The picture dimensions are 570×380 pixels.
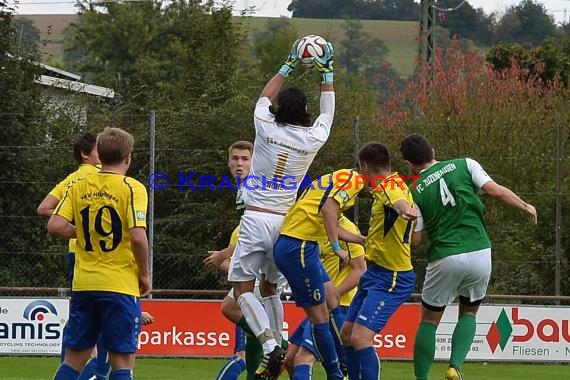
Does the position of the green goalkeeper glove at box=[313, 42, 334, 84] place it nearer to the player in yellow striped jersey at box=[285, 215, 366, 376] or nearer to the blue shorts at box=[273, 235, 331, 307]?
the blue shorts at box=[273, 235, 331, 307]

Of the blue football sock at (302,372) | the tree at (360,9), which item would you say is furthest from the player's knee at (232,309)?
the tree at (360,9)

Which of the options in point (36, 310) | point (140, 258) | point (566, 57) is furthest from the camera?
point (566, 57)

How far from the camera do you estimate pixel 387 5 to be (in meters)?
138

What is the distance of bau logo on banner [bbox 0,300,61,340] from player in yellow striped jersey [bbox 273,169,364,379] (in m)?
8.38

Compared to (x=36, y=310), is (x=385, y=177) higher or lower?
higher

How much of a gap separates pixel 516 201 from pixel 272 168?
75.8 inches

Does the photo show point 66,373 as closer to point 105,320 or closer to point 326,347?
point 105,320

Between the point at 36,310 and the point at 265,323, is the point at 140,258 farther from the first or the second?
the point at 36,310

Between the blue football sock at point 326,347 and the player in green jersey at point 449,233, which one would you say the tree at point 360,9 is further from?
the blue football sock at point 326,347

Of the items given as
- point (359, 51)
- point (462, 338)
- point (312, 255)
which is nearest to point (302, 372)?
point (312, 255)

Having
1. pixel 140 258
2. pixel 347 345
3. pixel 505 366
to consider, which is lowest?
pixel 505 366

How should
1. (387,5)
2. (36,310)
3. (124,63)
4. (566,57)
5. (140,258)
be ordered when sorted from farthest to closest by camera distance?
(387,5)
(124,63)
(566,57)
(36,310)
(140,258)

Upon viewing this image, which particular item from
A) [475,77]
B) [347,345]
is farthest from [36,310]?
[475,77]

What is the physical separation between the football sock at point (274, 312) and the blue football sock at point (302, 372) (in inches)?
13.2
